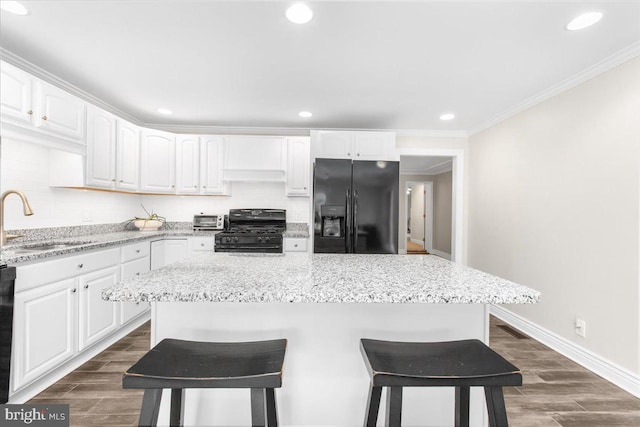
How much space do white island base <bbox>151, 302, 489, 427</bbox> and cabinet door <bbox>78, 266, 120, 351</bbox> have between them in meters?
1.33

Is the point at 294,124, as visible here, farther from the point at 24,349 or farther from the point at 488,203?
the point at 24,349

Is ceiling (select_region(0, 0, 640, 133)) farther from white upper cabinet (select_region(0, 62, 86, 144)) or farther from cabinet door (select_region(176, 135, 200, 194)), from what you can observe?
cabinet door (select_region(176, 135, 200, 194))

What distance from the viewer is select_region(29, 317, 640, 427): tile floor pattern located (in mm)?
1749

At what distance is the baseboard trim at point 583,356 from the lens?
6.73 ft

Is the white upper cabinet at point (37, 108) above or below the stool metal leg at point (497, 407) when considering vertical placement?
above

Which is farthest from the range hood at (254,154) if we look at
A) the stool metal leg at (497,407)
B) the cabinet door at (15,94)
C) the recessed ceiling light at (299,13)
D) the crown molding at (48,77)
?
the stool metal leg at (497,407)

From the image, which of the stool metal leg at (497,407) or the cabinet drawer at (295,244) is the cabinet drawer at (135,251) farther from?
the stool metal leg at (497,407)

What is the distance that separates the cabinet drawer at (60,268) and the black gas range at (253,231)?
3.69 feet

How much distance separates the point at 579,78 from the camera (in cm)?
249

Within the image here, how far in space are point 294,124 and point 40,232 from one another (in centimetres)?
284

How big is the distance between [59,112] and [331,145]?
2.65 metres

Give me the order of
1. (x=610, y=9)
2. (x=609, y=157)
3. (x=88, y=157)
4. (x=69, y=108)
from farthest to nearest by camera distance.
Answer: (x=88, y=157)
(x=69, y=108)
(x=609, y=157)
(x=610, y=9)

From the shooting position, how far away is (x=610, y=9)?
1.70 meters

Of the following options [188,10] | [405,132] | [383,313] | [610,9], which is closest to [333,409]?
[383,313]
